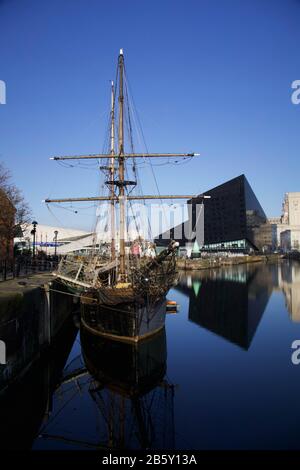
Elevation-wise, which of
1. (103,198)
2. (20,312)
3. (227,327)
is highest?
(103,198)

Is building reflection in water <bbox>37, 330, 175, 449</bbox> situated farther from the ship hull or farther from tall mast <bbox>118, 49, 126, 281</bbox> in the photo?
tall mast <bbox>118, 49, 126, 281</bbox>

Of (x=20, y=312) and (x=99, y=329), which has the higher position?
(x=20, y=312)

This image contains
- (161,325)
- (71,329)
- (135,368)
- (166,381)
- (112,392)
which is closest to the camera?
(112,392)

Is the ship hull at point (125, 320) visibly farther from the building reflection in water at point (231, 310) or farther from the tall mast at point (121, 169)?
the building reflection in water at point (231, 310)

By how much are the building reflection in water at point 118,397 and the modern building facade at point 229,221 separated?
124325 mm

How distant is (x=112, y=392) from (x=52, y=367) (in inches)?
182

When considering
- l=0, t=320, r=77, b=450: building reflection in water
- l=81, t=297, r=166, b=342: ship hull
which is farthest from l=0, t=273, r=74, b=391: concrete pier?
l=81, t=297, r=166, b=342: ship hull

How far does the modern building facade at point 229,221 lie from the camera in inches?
5969

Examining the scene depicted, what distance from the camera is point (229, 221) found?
159 m

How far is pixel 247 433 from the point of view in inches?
452

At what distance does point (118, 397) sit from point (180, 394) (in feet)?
7.79

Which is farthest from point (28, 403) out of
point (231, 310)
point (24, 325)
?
point (231, 310)
